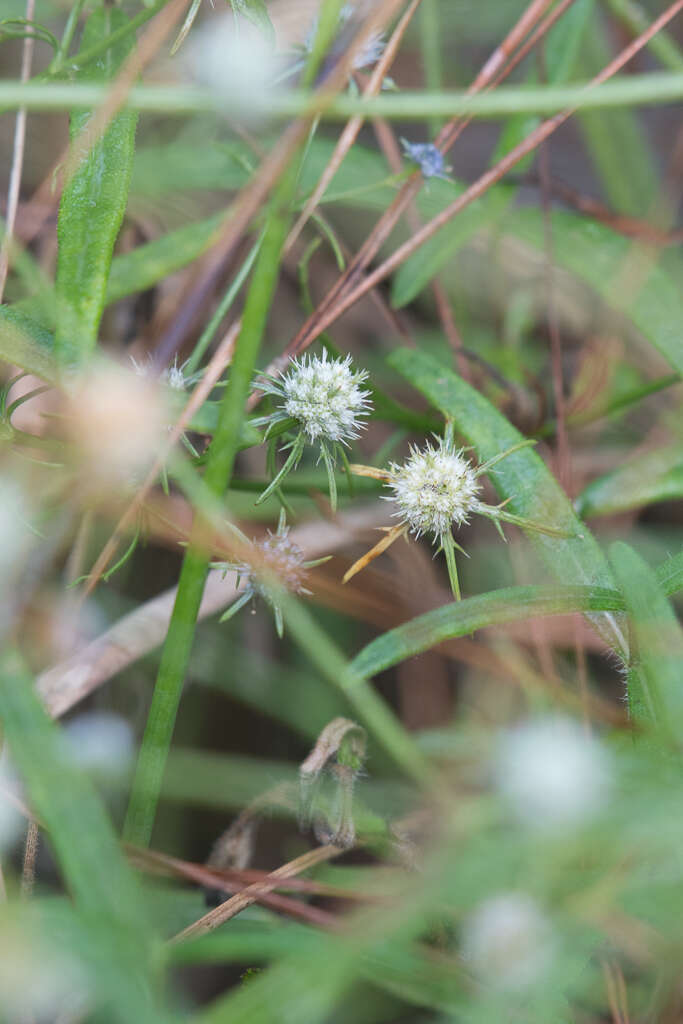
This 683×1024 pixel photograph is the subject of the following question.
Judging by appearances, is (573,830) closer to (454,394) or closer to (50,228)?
(454,394)

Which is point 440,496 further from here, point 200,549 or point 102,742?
point 102,742

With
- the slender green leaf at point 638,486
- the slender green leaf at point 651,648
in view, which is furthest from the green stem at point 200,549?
the slender green leaf at point 638,486

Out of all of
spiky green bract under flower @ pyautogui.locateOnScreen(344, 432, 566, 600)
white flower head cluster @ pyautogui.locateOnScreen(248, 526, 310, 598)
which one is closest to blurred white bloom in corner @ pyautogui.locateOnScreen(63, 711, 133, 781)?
white flower head cluster @ pyautogui.locateOnScreen(248, 526, 310, 598)

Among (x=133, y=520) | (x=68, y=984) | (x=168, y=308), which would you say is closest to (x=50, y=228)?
(x=168, y=308)

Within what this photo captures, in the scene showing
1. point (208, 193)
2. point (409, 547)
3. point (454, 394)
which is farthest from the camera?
point (208, 193)

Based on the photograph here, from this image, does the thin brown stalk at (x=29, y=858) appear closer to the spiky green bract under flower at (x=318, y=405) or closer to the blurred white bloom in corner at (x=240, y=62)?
the spiky green bract under flower at (x=318, y=405)

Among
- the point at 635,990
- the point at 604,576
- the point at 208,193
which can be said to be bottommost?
the point at 635,990

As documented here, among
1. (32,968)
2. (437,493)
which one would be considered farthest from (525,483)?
(32,968)
